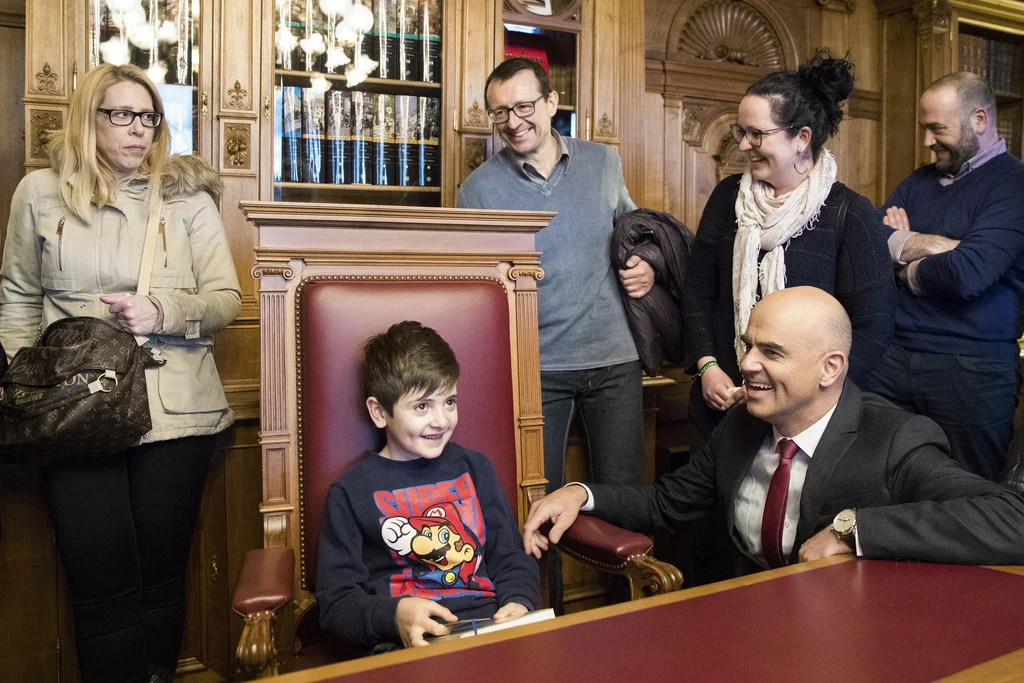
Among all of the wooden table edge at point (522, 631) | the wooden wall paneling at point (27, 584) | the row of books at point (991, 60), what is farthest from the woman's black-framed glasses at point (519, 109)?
the row of books at point (991, 60)

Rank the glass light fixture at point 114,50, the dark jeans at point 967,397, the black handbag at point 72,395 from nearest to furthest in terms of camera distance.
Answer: the black handbag at point 72,395 → the dark jeans at point 967,397 → the glass light fixture at point 114,50

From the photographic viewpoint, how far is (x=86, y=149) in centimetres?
203

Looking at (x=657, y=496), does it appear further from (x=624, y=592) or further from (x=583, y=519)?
(x=624, y=592)

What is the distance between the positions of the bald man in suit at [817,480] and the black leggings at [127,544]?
916mm

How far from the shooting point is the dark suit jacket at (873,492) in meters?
1.30

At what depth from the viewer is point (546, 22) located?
3104 millimetres

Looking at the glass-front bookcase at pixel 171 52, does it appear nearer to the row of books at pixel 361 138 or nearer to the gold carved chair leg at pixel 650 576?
the row of books at pixel 361 138

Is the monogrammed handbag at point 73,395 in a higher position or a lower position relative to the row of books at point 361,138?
lower

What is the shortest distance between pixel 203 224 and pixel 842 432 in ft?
5.03

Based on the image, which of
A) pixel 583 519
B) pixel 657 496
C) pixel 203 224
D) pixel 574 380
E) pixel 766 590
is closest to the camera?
pixel 766 590

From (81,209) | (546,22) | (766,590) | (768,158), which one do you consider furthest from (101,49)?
(766,590)

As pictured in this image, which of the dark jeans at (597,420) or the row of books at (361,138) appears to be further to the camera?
the row of books at (361,138)

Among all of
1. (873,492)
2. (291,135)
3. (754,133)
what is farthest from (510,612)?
(291,135)

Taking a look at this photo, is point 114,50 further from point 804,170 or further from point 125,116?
point 804,170
